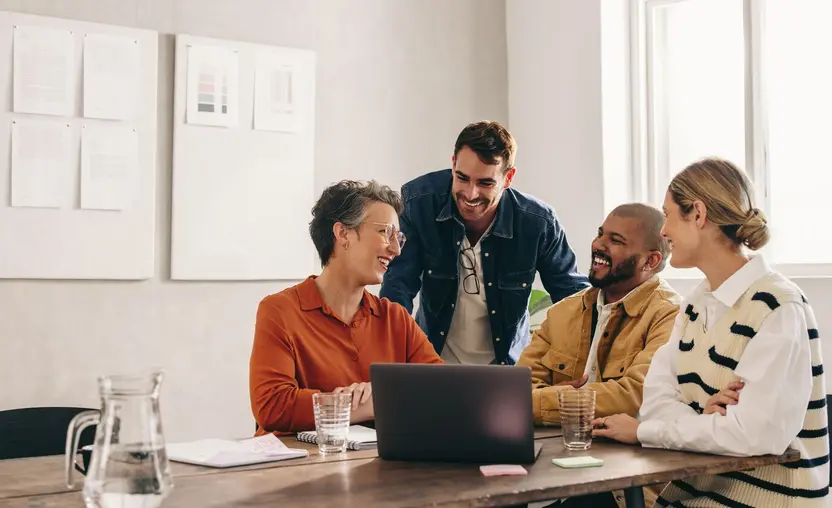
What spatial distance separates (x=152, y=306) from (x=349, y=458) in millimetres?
1979

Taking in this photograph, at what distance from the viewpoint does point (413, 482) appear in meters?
1.54

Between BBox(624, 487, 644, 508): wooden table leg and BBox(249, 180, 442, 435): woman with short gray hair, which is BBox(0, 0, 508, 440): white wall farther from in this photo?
BBox(624, 487, 644, 508): wooden table leg

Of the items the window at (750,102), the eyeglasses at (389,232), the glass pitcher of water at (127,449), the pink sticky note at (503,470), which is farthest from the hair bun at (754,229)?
the window at (750,102)

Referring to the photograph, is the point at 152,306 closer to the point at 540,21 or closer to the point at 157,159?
the point at 157,159

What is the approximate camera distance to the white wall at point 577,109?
416 centimetres

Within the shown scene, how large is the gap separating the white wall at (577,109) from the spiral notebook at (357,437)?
228 centimetres

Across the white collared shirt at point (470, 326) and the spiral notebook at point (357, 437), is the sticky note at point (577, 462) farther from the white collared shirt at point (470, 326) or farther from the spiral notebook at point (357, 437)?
the white collared shirt at point (470, 326)

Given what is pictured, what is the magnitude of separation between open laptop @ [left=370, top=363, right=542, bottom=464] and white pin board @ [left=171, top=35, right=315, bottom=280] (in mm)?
2072

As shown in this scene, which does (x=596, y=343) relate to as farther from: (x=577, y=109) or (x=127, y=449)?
(x=577, y=109)

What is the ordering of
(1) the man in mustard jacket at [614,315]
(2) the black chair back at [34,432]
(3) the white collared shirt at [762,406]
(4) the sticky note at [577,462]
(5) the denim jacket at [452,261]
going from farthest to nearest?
1. (5) the denim jacket at [452,261]
2. (2) the black chair back at [34,432]
3. (1) the man in mustard jacket at [614,315]
4. (3) the white collared shirt at [762,406]
5. (4) the sticky note at [577,462]

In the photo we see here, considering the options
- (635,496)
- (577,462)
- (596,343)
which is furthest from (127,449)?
(596,343)

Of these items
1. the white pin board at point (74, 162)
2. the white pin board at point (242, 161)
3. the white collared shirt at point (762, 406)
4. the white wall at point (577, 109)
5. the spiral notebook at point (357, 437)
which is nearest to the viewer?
the white collared shirt at point (762, 406)

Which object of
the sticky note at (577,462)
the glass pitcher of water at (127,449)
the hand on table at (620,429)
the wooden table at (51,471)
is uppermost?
the glass pitcher of water at (127,449)

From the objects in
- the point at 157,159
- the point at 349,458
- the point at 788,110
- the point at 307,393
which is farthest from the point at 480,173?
the point at 788,110
